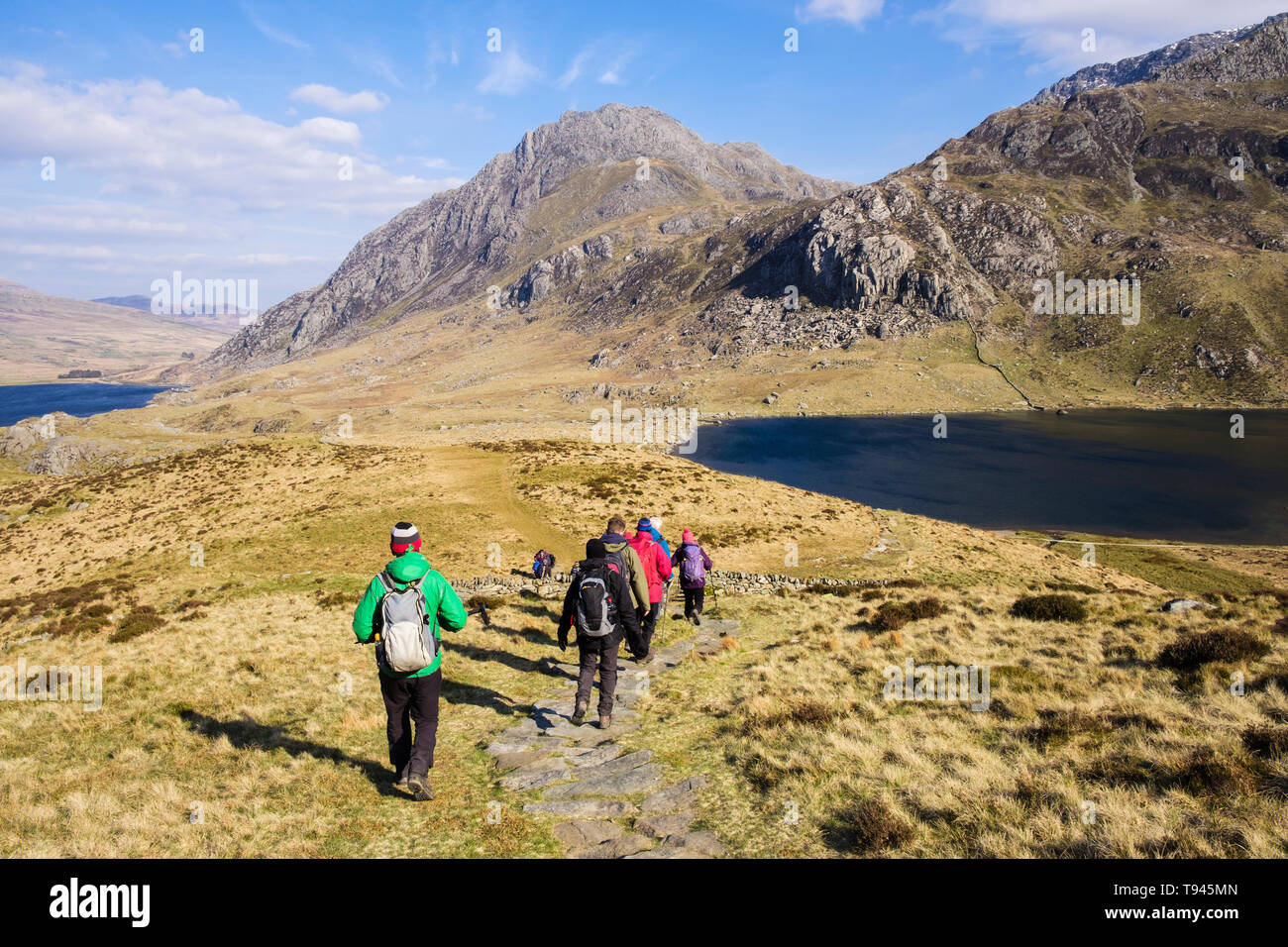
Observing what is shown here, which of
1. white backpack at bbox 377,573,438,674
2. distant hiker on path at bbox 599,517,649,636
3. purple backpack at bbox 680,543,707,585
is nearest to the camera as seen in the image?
white backpack at bbox 377,573,438,674

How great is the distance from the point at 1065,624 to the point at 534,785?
58.3 ft

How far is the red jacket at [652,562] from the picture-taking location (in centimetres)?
1506

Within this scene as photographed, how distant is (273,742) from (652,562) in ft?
28.5

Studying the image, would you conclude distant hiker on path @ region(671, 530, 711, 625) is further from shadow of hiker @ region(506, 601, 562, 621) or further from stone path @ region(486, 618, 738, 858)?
stone path @ region(486, 618, 738, 858)

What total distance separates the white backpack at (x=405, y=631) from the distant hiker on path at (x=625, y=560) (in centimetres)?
400

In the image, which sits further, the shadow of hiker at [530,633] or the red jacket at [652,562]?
the shadow of hiker at [530,633]

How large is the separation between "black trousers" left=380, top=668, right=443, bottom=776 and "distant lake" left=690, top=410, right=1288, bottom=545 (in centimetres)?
3872

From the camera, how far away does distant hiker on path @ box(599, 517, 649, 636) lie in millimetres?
11930

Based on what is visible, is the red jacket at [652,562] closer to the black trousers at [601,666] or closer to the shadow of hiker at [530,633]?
the black trousers at [601,666]

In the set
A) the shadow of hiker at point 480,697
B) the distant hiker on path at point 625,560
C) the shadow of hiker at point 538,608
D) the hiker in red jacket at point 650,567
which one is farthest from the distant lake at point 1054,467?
the distant hiker on path at point 625,560

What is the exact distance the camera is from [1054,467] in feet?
299

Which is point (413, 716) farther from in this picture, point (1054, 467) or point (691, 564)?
point (1054, 467)

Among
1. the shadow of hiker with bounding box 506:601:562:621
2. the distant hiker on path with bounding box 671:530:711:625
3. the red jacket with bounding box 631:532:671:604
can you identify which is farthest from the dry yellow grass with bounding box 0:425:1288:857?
the distant hiker on path with bounding box 671:530:711:625
